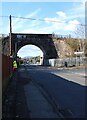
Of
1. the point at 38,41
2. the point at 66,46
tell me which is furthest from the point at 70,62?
the point at 38,41

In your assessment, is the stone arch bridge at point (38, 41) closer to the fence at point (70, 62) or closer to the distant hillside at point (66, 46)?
the distant hillside at point (66, 46)

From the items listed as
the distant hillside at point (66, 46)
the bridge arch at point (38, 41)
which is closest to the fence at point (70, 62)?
the distant hillside at point (66, 46)

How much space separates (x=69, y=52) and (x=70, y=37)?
171 inches

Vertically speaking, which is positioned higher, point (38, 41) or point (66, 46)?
point (38, 41)

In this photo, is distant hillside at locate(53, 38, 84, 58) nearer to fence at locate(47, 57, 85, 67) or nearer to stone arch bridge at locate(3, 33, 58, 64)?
stone arch bridge at locate(3, 33, 58, 64)

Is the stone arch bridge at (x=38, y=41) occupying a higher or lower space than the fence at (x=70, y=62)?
higher

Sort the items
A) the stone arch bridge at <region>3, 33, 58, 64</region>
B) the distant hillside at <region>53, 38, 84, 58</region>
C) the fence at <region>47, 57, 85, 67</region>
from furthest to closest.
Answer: the stone arch bridge at <region>3, 33, 58, 64</region>
the distant hillside at <region>53, 38, 84, 58</region>
the fence at <region>47, 57, 85, 67</region>

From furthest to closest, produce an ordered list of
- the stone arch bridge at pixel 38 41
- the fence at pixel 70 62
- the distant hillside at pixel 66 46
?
the stone arch bridge at pixel 38 41 → the distant hillside at pixel 66 46 → the fence at pixel 70 62

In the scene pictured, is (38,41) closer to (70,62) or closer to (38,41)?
(38,41)

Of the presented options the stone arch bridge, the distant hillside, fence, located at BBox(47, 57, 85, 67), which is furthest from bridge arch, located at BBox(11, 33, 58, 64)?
fence, located at BBox(47, 57, 85, 67)

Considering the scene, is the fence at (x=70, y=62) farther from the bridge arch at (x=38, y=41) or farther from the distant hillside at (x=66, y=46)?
the bridge arch at (x=38, y=41)

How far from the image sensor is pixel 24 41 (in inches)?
3957

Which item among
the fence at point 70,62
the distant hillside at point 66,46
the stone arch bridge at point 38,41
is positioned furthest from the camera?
the stone arch bridge at point 38,41

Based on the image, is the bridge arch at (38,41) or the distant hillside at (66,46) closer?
the distant hillside at (66,46)
